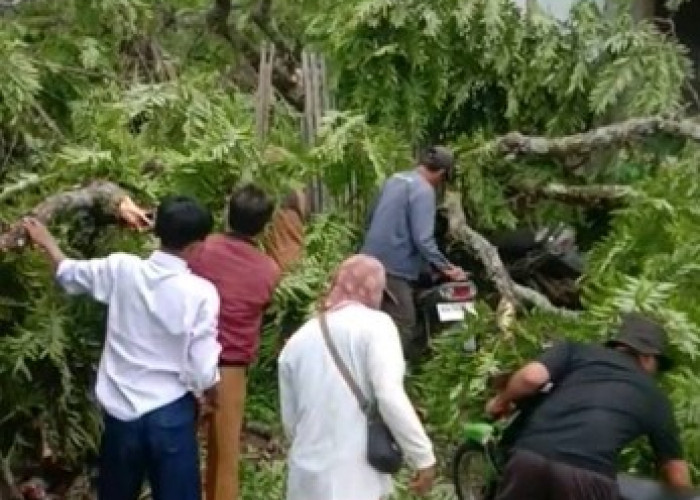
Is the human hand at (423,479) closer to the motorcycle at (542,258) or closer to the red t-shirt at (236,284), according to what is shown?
the red t-shirt at (236,284)

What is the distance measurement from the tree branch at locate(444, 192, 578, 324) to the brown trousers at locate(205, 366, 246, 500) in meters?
1.66

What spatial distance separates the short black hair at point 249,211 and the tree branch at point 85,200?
2.06 feet

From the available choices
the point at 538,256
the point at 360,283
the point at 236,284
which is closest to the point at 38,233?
the point at 236,284

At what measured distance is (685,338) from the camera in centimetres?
783

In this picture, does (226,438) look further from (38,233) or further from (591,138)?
(591,138)

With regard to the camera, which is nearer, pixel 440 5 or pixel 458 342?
pixel 458 342

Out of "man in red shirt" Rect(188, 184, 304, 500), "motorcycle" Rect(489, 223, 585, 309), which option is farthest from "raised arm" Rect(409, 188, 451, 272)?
"man in red shirt" Rect(188, 184, 304, 500)

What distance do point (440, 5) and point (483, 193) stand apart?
4.11 feet

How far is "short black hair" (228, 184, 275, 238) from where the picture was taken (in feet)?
24.9

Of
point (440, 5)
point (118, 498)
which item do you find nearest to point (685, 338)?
point (118, 498)

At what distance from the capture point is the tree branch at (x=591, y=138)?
9781 mm

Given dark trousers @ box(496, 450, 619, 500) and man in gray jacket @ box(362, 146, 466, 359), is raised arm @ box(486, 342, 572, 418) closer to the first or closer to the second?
dark trousers @ box(496, 450, 619, 500)

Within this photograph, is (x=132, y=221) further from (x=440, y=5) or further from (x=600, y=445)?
(x=440, y=5)

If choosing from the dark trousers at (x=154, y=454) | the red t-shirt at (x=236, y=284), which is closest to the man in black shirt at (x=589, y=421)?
the dark trousers at (x=154, y=454)
